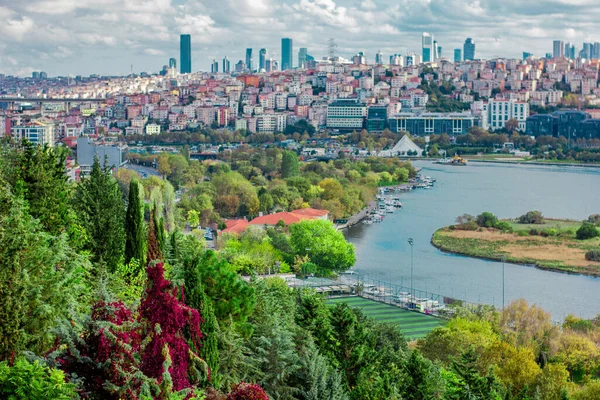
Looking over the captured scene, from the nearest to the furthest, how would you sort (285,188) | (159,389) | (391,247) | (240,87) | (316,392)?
(159,389) < (316,392) < (391,247) < (285,188) < (240,87)

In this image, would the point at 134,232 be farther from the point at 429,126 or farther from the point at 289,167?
the point at 429,126

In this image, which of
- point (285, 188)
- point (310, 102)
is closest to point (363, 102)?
point (310, 102)

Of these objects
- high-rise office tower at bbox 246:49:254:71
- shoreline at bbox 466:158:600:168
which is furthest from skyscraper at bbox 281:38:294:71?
shoreline at bbox 466:158:600:168

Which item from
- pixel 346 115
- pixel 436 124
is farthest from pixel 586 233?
pixel 346 115

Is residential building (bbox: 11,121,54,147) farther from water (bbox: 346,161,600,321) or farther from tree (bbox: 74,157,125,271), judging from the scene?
tree (bbox: 74,157,125,271)

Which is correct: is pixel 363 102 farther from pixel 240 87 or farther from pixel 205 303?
pixel 205 303


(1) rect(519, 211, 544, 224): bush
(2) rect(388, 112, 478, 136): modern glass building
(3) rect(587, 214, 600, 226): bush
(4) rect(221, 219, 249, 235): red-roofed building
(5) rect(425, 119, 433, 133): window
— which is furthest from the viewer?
(5) rect(425, 119, 433, 133): window
